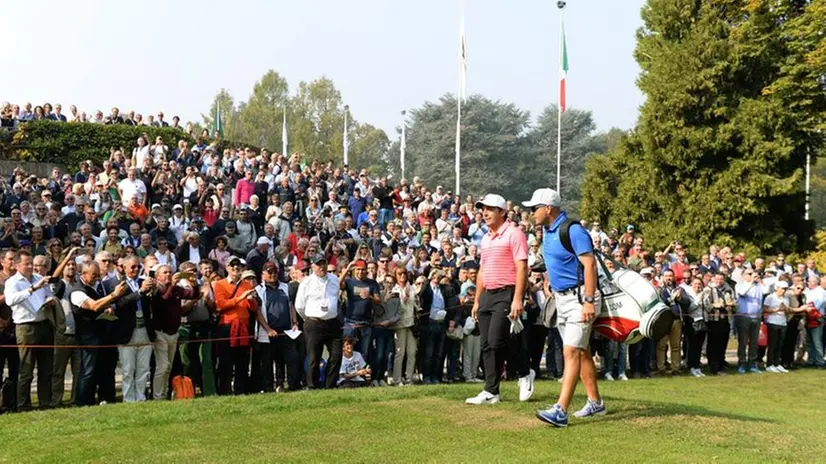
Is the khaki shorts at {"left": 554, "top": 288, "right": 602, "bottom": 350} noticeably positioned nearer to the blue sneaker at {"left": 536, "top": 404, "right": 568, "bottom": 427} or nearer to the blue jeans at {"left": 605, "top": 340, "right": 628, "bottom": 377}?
the blue sneaker at {"left": 536, "top": 404, "right": 568, "bottom": 427}

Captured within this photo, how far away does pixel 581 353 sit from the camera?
942cm

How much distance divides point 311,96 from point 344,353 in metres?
70.8

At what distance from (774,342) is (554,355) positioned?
7035mm

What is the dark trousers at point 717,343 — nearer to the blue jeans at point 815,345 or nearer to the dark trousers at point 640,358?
the dark trousers at point 640,358

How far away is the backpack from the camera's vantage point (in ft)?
45.4

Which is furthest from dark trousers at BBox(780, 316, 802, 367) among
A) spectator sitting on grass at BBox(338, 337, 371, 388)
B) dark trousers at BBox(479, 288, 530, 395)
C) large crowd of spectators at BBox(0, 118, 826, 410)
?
dark trousers at BBox(479, 288, 530, 395)

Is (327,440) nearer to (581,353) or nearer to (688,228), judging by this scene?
(581,353)

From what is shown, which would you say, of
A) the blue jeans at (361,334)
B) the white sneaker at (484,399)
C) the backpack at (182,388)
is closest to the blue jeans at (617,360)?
the blue jeans at (361,334)

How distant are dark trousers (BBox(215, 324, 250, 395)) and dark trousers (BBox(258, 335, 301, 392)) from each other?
258 mm

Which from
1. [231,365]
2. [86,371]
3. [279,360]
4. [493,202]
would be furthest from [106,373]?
[493,202]

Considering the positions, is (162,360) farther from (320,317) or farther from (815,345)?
(815,345)

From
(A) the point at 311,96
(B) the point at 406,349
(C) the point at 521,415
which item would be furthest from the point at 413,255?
(A) the point at 311,96

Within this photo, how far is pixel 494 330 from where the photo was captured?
10.4 m

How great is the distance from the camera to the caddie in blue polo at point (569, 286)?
9.12m
